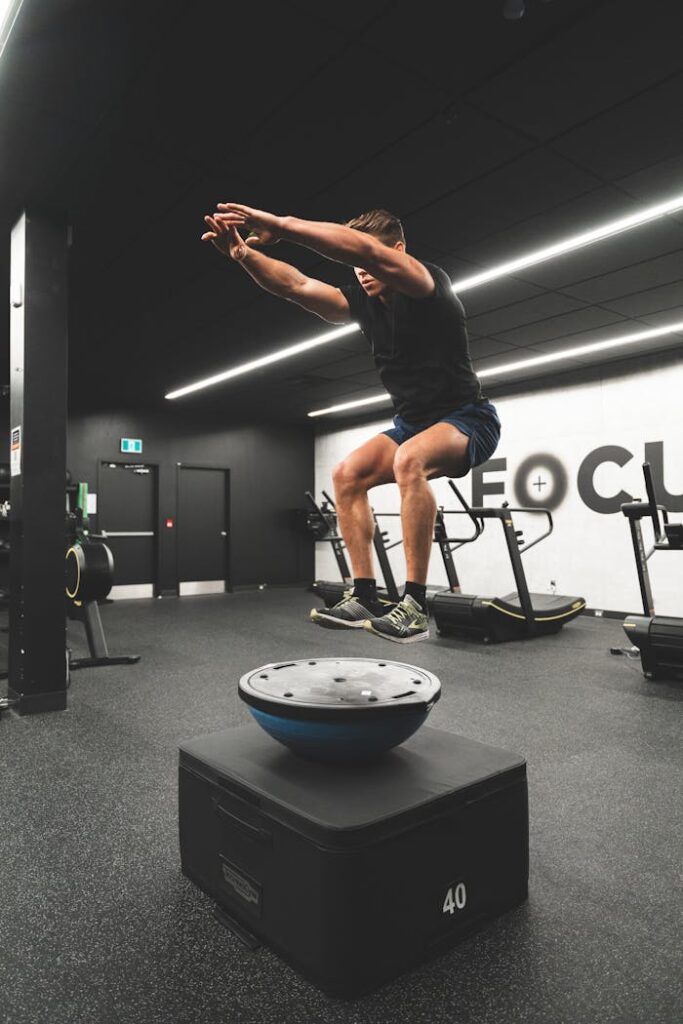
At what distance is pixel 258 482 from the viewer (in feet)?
34.5

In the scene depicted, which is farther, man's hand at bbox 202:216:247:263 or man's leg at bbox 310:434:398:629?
man's leg at bbox 310:434:398:629

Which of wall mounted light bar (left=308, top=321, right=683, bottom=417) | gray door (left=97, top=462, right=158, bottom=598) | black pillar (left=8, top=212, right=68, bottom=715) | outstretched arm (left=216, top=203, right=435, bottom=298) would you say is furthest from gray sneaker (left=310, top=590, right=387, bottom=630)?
gray door (left=97, top=462, right=158, bottom=598)

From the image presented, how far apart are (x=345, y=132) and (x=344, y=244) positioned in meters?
2.50

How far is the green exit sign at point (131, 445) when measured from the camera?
9.34 m

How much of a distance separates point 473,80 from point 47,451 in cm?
292

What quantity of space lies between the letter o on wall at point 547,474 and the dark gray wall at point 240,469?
4.11 m

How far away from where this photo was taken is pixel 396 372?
47.7 inches

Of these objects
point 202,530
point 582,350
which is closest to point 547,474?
point 582,350

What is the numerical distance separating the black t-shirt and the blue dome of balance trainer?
661mm

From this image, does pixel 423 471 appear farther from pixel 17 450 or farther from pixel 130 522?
pixel 130 522

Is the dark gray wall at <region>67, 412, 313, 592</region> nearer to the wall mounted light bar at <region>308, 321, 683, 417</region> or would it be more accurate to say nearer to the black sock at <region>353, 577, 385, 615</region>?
the wall mounted light bar at <region>308, 321, 683, 417</region>

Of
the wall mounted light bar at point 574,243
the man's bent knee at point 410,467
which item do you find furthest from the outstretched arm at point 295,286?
the wall mounted light bar at point 574,243

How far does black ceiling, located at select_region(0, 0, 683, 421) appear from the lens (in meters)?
2.45

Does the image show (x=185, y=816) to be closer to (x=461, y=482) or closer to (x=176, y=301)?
(x=176, y=301)
